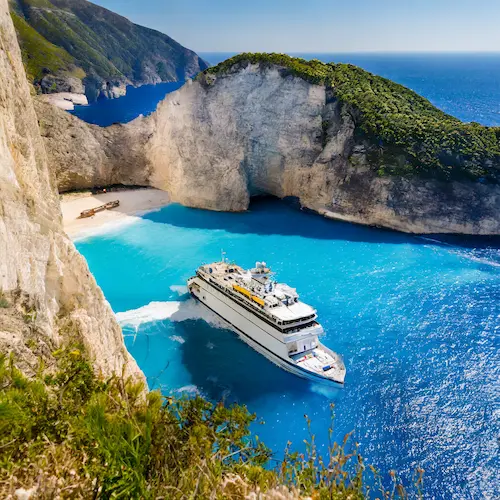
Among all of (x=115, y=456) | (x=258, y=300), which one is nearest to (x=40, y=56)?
(x=258, y=300)

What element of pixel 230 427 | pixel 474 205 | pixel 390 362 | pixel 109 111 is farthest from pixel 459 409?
pixel 109 111

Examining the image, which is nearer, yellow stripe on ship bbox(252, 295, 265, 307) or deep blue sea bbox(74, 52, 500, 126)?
yellow stripe on ship bbox(252, 295, 265, 307)

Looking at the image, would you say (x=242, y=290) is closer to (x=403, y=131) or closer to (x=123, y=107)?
(x=403, y=131)

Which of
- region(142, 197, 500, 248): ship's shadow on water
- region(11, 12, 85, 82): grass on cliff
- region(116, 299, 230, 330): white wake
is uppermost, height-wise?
region(11, 12, 85, 82): grass on cliff

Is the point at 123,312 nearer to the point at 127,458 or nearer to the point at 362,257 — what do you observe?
the point at 362,257

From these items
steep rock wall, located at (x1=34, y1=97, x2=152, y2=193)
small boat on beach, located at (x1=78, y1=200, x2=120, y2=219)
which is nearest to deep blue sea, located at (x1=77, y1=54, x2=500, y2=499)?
small boat on beach, located at (x1=78, y1=200, x2=120, y2=219)

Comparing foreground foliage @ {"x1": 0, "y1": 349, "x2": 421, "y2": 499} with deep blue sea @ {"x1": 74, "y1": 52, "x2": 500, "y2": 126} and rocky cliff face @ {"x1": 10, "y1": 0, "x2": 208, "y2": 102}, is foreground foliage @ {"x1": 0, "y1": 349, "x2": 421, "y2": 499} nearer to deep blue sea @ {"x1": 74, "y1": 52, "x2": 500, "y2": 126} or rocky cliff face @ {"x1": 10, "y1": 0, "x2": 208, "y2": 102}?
deep blue sea @ {"x1": 74, "y1": 52, "x2": 500, "y2": 126}

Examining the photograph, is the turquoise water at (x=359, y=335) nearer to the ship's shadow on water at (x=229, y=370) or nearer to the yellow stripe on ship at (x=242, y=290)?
the ship's shadow on water at (x=229, y=370)
